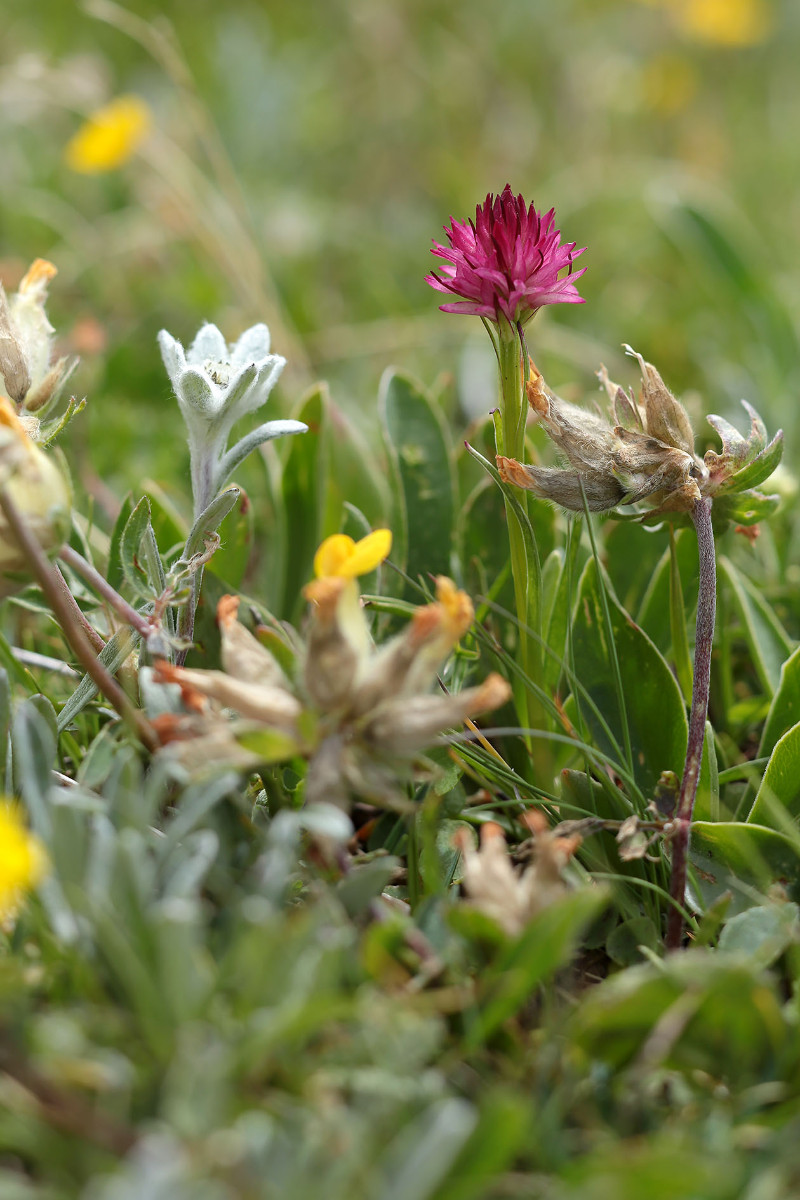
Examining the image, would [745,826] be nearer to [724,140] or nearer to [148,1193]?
[148,1193]

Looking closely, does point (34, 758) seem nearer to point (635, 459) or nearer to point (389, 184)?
point (635, 459)

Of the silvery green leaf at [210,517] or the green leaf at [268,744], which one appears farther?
the silvery green leaf at [210,517]

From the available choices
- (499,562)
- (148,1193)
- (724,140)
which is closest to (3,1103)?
(148,1193)

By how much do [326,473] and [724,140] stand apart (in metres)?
3.34

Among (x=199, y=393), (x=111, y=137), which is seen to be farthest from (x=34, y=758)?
(x=111, y=137)

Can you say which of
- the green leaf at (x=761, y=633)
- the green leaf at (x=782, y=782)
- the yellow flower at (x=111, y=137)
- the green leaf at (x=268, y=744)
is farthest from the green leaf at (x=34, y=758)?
the yellow flower at (x=111, y=137)

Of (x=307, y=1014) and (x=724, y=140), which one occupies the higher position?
(x=724, y=140)

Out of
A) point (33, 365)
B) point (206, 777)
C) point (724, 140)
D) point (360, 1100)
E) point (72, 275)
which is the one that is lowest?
point (360, 1100)

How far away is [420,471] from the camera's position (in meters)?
1.44

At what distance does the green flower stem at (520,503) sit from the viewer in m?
0.99

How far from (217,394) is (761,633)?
2.33ft

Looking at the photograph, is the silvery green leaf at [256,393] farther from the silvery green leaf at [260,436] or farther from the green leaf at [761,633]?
the green leaf at [761,633]

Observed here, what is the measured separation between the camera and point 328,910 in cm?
76

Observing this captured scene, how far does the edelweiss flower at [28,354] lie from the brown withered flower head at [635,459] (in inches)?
18.3
